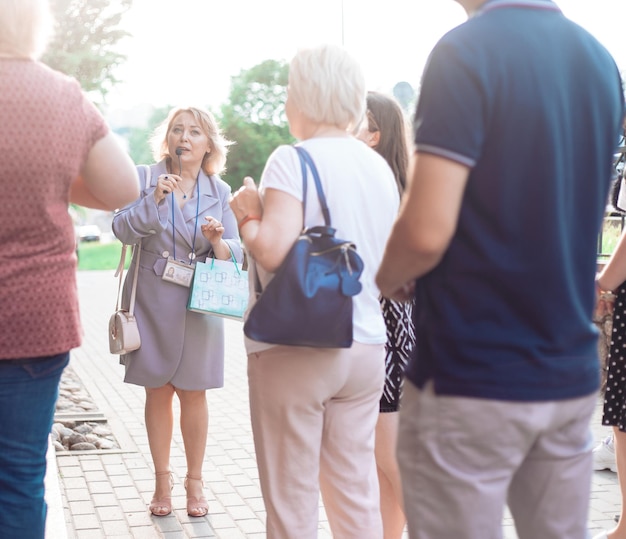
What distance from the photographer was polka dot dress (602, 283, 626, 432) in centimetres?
443

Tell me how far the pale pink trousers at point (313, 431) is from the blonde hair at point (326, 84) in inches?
28.9

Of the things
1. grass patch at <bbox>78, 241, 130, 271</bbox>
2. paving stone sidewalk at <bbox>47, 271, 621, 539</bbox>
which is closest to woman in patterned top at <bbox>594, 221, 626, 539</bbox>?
paving stone sidewalk at <bbox>47, 271, 621, 539</bbox>

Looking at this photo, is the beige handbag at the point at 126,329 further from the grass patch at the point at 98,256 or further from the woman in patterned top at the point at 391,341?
the grass patch at the point at 98,256

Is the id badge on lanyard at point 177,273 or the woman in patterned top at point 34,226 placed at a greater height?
the woman in patterned top at point 34,226

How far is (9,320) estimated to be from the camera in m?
2.64

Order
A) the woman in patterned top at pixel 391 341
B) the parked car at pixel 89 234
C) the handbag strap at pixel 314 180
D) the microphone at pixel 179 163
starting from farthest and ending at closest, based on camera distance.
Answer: the parked car at pixel 89 234
the microphone at pixel 179 163
the woman in patterned top at pixel 391 341
the handbag strap at pixel 314 180

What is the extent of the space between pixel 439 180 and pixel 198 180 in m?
3.46

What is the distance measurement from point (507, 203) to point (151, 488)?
4.07 m

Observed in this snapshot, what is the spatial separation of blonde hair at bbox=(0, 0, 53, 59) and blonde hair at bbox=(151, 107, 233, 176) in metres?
2.68

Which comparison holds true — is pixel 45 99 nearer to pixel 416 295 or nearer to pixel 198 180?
pixel 416 295

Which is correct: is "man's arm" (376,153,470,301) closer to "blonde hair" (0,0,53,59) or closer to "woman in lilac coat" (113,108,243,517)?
"blonde hair" (0,0,53,59)

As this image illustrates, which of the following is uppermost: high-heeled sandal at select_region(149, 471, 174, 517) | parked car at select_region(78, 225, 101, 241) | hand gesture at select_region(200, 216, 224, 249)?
hand gesture at select_region(200, 216, 224, 249)

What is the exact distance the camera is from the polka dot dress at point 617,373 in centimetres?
443

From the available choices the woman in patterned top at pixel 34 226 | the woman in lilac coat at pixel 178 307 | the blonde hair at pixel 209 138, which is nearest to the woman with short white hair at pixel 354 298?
the woman in patterned top at pixel 34 226
